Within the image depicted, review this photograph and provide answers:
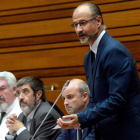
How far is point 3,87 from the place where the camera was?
6.80ft

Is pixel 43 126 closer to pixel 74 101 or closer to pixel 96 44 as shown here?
pixel 74 101

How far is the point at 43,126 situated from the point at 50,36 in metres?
0.98

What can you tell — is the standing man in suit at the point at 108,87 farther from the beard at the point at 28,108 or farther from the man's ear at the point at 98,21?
the beard at the point at 28,108

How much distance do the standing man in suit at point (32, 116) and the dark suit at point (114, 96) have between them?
0.71 m

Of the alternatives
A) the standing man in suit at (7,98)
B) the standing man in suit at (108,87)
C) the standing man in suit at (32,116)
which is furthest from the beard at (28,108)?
the standing man in suit at (108,87)

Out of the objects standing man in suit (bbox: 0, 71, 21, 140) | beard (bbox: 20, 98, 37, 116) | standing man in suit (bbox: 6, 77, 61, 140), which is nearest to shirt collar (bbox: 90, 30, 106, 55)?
standing man in suit (bbox: 6, 77, 61, 140)

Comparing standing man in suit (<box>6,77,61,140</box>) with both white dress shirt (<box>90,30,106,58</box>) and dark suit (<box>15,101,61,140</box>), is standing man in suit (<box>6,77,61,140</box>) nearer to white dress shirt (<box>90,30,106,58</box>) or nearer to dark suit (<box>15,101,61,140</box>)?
dark suit (<box>15,101,61,140</box>)

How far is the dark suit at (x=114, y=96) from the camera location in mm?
874

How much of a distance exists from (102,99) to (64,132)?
0.57 m

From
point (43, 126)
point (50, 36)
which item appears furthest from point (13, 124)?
point (50, 36)

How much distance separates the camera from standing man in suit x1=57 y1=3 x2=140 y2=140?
0.87m

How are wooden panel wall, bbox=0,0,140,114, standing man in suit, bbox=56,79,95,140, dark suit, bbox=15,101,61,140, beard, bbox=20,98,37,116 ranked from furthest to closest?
wooden panel wall, bbox=0,0,140,114, beard, bbox=20,98,37,116, dark suit, bbox=15,101,61,140, standing man in suit, bbox=56,79,95,140

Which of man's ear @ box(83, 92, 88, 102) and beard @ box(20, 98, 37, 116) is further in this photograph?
beard @ box(20, 98, 37, 116)

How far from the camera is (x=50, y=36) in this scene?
244 centimetres
